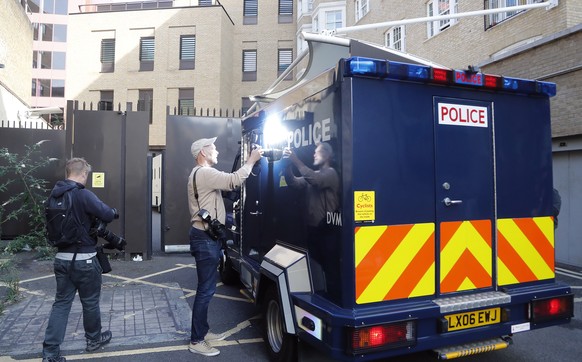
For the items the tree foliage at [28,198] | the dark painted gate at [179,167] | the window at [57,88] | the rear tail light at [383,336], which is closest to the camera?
the rear tail light at [383,336]

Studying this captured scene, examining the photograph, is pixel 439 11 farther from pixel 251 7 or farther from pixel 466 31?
pixel 251 7

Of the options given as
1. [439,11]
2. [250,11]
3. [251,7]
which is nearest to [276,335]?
[439,11]

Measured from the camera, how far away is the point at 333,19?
78.6 feet

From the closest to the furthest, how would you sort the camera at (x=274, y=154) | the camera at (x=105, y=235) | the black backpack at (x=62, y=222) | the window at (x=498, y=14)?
1. the black backpack at (x=62, y=222)
2. the camera at (x=274, y=154)
3. the camera at (x=105, y=235)
4. the window at (x=498, y=14)

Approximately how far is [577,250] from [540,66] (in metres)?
3.96

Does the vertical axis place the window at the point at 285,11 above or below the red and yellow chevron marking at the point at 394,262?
above

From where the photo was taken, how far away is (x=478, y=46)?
13.0 metres

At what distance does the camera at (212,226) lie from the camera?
12.5ft

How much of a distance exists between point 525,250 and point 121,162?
738 cm

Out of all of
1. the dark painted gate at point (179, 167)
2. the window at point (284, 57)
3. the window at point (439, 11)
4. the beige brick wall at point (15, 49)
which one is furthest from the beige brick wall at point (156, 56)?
the dark painted gate at point (179, 167)

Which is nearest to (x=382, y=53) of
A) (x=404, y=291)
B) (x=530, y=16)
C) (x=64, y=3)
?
(x=404, y=291)

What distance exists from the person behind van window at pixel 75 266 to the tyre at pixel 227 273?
8.83ft

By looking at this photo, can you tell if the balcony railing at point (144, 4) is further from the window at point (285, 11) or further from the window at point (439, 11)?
the window at point (439, 11)

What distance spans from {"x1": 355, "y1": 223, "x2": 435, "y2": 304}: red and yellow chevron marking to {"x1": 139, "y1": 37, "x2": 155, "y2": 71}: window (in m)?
25.8
